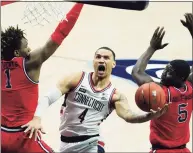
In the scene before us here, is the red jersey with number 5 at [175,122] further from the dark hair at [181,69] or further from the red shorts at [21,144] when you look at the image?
the red shorts at [21,144]

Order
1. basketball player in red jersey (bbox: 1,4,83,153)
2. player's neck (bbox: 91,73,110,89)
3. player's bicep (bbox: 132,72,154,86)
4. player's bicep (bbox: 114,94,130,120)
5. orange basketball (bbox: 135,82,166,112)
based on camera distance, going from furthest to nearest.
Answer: player's bicep (bbox: 132,72,154,86)
player's neck (bbox: 91,73,110,89)
basketball player in red jersey (bbox: 1,4,83,153)
player's bicep (bbox: 114,94,130,120)
orange basketball (bbox: 135,82,166,112)

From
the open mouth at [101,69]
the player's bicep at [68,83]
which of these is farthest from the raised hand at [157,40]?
the player's bicep at [68,83]

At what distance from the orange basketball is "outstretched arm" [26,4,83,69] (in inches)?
28.5

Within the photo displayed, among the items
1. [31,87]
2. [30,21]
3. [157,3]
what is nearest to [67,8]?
[30,21]

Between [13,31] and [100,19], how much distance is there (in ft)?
11.7

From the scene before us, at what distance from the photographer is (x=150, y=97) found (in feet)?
13.7

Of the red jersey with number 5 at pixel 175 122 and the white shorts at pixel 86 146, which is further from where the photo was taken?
the red jersey with number 5 at pixel 175 122

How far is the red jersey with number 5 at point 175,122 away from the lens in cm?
454

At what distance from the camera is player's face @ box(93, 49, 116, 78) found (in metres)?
4.46

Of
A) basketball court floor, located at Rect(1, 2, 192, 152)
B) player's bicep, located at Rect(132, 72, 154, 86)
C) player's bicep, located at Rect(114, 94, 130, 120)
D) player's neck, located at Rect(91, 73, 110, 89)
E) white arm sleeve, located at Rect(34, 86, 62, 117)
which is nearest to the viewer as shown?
white arm sleeve, located at Rect(34, 86, 62, 117)

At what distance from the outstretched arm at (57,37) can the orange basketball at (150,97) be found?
0.72 meters

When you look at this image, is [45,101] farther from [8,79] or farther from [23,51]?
[23,51]

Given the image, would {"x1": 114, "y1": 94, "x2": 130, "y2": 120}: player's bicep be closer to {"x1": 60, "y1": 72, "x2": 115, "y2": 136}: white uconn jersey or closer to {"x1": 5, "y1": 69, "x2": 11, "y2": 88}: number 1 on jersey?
{"x1": 60, "y1": 72, "x2": 115, "y2": 136}: white uconn jersey

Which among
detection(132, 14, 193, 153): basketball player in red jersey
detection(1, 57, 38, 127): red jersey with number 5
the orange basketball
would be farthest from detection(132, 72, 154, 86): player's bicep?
detection(1, 57, 38, 127): red jersey with number 5
